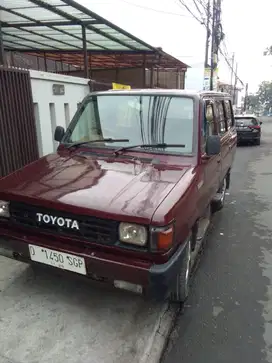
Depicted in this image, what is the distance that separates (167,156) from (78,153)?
0.99 m

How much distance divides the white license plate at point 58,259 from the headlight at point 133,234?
396 mm

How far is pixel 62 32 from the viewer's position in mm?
8516

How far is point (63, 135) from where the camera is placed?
3746 mm

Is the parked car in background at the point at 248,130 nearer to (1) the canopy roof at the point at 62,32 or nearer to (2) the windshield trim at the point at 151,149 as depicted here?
(1) the canopy roof at the point at 62,32

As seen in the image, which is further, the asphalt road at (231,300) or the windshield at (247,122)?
the windshield at (247,122)

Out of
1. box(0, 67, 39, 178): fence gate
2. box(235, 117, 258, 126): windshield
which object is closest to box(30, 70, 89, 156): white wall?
box(0, 67, 39, 178): fence gate

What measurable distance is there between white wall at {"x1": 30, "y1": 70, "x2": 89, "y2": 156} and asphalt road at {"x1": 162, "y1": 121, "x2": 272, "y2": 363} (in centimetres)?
360

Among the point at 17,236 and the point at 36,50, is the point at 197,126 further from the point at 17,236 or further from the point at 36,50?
the point at 36,50

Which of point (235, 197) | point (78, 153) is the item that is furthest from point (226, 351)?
point (235, 197)

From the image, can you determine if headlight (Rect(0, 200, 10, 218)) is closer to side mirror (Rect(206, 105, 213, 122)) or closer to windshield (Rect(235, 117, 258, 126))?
side mirror (Rect(206, 105, 213, 122))

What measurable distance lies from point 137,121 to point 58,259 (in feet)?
5.56

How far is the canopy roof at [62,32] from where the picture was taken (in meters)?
6.15

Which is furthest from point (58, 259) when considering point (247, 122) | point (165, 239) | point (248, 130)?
point (247, 122)

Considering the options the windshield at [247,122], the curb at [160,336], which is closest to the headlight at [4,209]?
the curb at [160,336]
